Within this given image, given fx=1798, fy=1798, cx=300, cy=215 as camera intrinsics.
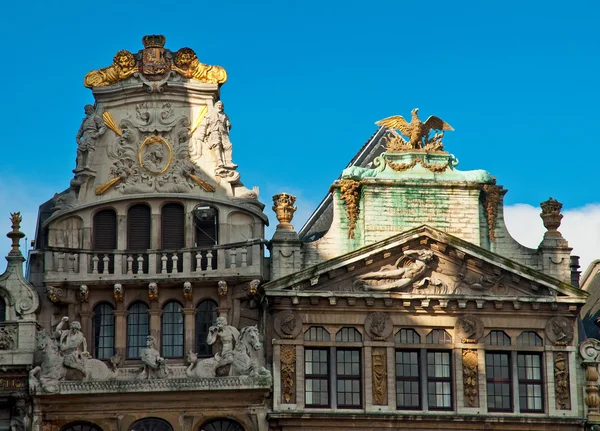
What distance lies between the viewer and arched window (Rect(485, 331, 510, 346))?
164 feet

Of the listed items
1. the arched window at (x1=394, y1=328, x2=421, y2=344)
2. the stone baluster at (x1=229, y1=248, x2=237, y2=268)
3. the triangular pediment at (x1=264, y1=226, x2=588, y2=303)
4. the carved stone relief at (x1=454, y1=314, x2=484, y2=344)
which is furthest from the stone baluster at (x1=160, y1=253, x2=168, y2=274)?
the carved stone relief at (x1=454, y1=314, x2=484, y2=344)

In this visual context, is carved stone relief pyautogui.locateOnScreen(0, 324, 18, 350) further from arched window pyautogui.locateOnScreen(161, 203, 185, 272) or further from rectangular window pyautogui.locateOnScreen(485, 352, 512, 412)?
rectangular window pyautogui.locateOnScreen(485, 352, 512, 412)

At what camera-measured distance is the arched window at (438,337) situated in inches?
1962

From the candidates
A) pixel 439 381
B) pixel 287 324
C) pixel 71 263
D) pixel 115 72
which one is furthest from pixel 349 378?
pixel 115 72

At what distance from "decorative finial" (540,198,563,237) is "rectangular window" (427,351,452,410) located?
15.7ft

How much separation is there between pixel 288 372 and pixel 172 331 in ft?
11.5

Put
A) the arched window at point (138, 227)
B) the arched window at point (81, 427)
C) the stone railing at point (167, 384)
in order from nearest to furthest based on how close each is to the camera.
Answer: the stone railing at point (167, 384), the arched window at point (81, 427), the arched window at point (138, 227)

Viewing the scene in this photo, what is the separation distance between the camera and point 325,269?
162ft

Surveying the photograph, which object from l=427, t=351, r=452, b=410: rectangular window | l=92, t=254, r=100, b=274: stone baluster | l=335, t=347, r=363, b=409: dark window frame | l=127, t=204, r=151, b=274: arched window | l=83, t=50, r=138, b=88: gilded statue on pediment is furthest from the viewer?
l=83, t=50, r=138, b=88: gilded statue on pediment

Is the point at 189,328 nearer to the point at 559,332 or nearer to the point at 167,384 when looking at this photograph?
the point at 167,384

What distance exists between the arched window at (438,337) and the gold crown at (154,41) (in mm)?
11376

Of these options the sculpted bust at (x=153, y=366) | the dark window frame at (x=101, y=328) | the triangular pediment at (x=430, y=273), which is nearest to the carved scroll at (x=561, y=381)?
the triangular pediment at (x=430, y=273)

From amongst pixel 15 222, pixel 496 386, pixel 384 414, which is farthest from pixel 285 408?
pixel 15 222

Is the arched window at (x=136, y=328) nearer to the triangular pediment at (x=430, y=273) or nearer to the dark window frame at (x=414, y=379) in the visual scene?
the triangular pediment at (x=430, y=273)
